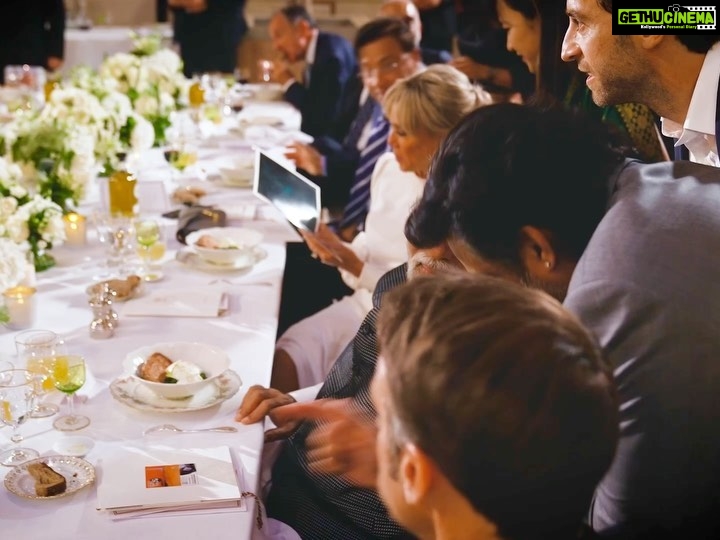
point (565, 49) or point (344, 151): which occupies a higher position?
point (565, 49)

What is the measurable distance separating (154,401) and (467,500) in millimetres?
919

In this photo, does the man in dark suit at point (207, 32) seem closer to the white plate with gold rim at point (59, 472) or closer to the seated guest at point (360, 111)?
the seated guest at point (360, 111)

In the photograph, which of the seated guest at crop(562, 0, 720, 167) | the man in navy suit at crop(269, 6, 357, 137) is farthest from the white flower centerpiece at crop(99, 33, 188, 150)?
the seated guest at crop(562, 0, 720, 167)

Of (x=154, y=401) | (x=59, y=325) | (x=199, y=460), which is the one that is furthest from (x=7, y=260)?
(x=199, y=460)

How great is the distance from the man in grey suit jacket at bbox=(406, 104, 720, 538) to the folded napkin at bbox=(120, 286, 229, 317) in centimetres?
102

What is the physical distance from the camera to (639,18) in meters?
1.41

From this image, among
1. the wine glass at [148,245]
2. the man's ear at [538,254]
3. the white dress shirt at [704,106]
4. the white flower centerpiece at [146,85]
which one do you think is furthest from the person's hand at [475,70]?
the man's ear at [538,254]

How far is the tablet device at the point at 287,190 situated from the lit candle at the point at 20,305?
32.6 inches

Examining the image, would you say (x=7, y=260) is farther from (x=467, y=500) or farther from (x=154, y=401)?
(x=467, y=500)

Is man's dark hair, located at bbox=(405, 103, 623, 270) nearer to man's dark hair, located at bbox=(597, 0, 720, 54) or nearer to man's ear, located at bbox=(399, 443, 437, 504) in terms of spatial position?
man's dark hair, located at bbox=(597, 0, 720, 54)

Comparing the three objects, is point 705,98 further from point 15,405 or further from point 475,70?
point 475,70

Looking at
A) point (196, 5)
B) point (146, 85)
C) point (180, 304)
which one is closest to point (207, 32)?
point (196, 5)

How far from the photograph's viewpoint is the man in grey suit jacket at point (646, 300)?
1019 mm

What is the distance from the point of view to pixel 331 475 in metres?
1.70
